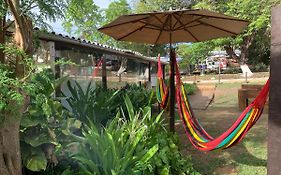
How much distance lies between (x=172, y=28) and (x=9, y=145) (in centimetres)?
365

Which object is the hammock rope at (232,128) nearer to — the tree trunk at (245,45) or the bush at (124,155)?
the bush at (124,155)

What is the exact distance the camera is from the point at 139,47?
2258cm

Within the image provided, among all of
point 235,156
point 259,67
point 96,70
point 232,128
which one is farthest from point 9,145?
point 259,67

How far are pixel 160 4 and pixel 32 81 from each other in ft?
69.2

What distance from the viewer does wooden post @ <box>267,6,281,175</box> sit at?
2550mm

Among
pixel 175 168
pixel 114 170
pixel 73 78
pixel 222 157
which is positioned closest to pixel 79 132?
pixel 114 170

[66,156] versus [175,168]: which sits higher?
[66,156]

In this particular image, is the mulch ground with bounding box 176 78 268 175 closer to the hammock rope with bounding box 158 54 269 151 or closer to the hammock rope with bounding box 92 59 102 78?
the hammock rope with bounding box 158 54 269 151

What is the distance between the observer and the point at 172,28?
537 cm

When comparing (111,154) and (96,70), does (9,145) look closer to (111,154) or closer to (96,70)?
(111,154)

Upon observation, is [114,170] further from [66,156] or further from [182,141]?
[182,141]

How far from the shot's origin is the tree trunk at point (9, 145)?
2453 millimetres

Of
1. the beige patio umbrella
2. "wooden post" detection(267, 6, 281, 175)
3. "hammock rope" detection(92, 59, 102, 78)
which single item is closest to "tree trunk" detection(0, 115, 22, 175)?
"wooden post" detection(267, 6, 281, 175)

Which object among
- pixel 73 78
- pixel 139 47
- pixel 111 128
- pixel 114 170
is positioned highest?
pixel 139 47
